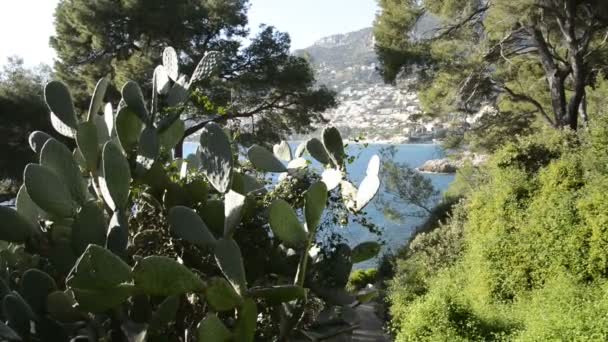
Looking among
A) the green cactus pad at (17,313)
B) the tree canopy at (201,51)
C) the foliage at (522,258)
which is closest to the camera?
the green cactus pad at (17,313)

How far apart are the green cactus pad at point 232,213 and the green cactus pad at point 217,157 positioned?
1.7 inches

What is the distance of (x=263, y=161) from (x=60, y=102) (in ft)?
2.73

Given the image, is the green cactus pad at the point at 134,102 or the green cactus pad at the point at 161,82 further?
the green cactus pad at the point at 161,82

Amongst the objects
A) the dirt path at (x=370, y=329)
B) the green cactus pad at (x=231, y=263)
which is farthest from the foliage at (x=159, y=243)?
the dirt path at (x=370, y=329)

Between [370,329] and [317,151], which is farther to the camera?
[370,329]

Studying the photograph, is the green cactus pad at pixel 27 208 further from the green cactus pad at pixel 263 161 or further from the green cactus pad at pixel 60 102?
the green cactus pad at pixel 263 161

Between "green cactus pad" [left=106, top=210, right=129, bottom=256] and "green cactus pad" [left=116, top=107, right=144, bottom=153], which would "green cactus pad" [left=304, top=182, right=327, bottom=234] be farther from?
"green cactus pad" [left=116, top=107, right=144, bottom=153]

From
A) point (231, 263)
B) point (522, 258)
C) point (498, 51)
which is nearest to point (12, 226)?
point (231, 263)

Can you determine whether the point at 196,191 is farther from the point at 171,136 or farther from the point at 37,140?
the point at 37,140

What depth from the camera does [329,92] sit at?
12.7 meters

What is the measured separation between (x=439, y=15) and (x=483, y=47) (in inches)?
44.5

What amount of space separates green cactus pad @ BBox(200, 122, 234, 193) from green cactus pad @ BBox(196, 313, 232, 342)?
420 millimetres

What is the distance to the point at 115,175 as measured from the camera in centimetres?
172

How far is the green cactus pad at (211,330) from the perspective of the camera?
1.52m
